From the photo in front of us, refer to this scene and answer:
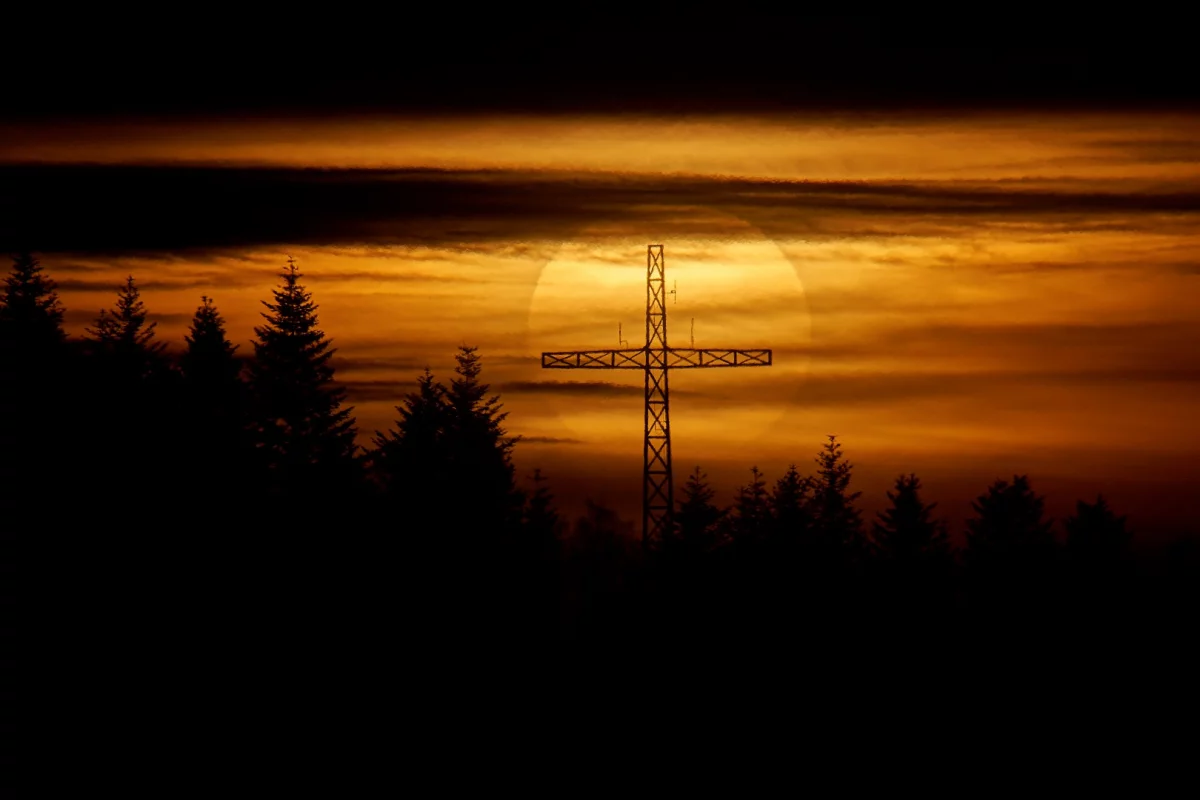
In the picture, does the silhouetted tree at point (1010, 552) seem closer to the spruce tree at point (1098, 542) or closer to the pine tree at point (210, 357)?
the spruce tree at point (1098, 542)

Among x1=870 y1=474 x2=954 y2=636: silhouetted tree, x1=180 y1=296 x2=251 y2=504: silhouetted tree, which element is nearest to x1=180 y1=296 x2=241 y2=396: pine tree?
x1=180 y1=296 x2=251 y2=504: silhouetted tree

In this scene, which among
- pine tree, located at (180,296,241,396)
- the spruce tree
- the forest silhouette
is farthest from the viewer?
the spruce tree

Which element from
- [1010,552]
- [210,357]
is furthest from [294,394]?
[1010,552]

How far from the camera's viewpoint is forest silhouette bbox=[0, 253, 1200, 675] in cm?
4841

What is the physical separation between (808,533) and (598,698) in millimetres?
22015

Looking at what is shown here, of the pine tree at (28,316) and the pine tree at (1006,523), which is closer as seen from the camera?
the pine tree at (28,316)

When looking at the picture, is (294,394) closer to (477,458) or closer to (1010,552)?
(477,458)

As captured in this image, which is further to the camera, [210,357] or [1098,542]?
[1098,542]

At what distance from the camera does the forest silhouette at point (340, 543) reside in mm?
48406

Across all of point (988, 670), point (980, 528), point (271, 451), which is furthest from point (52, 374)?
point (980, 528)

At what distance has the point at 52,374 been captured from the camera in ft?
194

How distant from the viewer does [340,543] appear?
55.7 metres

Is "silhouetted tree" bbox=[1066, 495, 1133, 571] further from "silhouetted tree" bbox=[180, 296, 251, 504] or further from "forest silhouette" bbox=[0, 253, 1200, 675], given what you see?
"silhouetted tree" bbox=[180, 296, 251, 504]

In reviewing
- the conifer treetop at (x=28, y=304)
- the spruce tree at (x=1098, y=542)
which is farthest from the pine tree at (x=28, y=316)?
the spruce tree at (x=1098, y=542)
